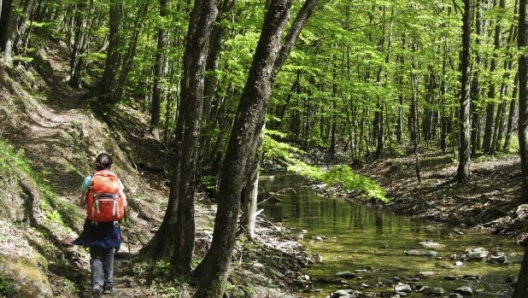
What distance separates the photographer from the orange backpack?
242 inches

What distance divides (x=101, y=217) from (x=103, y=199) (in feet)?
0.82

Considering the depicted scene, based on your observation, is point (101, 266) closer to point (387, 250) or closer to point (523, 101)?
point (387, 250)

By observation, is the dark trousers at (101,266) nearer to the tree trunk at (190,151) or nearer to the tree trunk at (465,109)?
the tree trunk at (190,151)

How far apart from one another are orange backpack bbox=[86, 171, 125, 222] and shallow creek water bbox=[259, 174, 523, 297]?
4.98 meters

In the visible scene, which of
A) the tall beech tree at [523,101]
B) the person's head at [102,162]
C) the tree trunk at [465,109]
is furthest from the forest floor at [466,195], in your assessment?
the person's head at [102,162]

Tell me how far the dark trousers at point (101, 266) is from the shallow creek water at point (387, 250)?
14.9 feet

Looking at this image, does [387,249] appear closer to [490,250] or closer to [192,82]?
[490,250]

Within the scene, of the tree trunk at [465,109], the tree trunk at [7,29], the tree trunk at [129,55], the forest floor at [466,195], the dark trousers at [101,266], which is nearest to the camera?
the dark trousers at [101,266]

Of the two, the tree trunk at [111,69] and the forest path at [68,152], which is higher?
the tree trunk at [111,69]

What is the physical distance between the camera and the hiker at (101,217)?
20.2 feet

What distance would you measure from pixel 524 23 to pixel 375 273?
422 inches

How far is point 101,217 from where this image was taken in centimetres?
620

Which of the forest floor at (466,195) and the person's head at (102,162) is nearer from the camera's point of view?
the person's head at (102,162)

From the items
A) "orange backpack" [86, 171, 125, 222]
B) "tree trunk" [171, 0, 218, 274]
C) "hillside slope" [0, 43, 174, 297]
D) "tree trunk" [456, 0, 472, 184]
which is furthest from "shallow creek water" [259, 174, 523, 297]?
"orange backpack" [86, 171, 125, 222]
